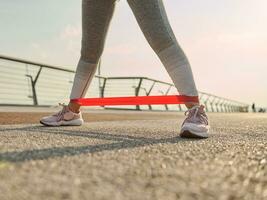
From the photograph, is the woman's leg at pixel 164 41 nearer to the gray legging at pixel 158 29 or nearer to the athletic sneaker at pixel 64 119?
the gray legging at pixel 158 29

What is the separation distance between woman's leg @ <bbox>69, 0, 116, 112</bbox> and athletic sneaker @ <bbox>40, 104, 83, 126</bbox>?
4cm

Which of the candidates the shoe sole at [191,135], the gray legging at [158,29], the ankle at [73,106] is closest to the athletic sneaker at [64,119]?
the ankle at [73,106]

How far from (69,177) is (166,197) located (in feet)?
0.92

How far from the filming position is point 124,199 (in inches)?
31.7

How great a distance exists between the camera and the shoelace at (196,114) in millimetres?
2289

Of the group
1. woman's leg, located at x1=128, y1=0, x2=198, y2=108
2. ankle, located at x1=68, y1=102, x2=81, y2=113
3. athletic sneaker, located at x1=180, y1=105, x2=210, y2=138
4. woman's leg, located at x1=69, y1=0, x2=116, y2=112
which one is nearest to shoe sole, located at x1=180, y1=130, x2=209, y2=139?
athletic sneaker, located at x1=180, y1=105, x2=210, y2=138

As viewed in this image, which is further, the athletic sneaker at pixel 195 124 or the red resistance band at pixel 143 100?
the red resistance band at pixel 143 100

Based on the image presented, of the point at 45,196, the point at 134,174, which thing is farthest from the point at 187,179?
the point at 45,196

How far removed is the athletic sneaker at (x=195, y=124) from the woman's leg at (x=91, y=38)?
2.99 ft

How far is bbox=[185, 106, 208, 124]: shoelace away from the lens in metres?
2.29

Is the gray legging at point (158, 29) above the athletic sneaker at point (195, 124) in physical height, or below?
above

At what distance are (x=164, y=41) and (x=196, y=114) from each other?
463mm

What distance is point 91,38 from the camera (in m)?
2.91

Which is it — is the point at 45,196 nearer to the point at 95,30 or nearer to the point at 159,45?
the point at 159,45
